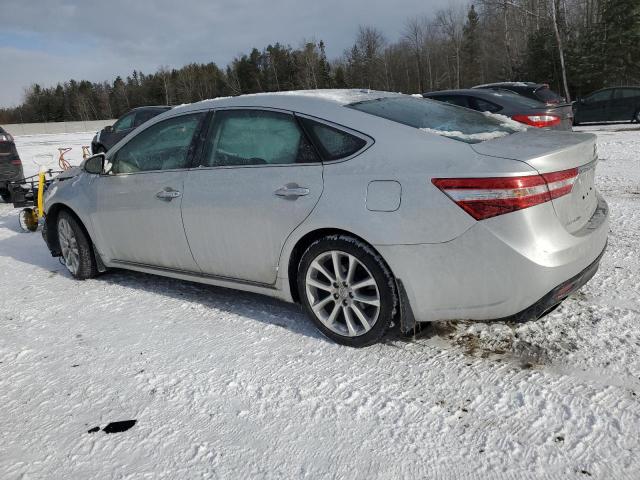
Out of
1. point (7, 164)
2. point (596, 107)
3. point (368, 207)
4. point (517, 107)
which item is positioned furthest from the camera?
point (596, 107)

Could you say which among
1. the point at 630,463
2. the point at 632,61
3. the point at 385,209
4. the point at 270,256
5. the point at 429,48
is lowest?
the point at 630,463

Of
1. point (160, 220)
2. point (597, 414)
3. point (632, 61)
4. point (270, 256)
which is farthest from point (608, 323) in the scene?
point (632, 61)

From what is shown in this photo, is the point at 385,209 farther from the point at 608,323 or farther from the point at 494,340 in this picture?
the point at 608,323

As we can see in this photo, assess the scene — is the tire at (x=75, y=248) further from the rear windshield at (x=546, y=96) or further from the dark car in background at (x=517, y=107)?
the rear windshield at (x=546, y=96)

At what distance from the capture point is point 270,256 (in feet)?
11.4

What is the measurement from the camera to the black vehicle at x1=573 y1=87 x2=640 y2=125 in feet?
60.9

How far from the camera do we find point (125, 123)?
14852 millimetres

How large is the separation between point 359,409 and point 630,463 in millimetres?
1138

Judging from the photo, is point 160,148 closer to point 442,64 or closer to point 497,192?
point 497,192

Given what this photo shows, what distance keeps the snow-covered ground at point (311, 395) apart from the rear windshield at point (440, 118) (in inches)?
46.8

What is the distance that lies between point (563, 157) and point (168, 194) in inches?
105

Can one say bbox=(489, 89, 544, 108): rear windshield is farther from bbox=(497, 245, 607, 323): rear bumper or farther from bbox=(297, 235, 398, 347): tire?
bbox=(297, 235, 398, 347): tire

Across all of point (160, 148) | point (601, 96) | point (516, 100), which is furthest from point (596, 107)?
point (160, 148)

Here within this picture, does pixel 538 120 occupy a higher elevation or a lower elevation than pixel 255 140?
lower
